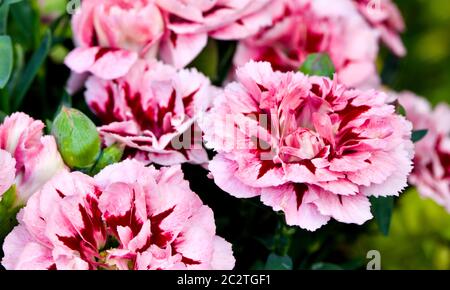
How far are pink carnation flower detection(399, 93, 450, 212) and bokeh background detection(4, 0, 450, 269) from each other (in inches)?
3.4

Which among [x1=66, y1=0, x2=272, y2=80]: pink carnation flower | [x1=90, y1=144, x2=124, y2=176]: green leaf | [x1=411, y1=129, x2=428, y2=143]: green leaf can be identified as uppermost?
[x1=66, y1=0, x2=272, y2=80]: pink carnation flower

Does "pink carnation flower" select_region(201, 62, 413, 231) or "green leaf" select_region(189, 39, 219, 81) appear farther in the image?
"green leaf" select_region(189, 39, 219, 81)

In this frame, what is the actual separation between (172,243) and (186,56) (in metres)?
0.22

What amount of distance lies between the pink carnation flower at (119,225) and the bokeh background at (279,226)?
0.28ft

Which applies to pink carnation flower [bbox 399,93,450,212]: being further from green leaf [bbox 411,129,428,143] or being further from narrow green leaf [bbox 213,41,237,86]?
narrow green leaf [bbox 213,41,237,86]

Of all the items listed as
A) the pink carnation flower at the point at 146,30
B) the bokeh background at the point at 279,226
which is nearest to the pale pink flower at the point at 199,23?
the pink carnation flower at the point at 146,30

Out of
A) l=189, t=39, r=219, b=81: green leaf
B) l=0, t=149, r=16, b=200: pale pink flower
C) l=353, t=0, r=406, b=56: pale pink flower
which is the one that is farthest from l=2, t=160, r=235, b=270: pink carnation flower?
l=353, t=0, r=406, b=56: pale pink flower

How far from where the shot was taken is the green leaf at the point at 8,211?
0.55 metres

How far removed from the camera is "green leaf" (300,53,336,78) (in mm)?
685

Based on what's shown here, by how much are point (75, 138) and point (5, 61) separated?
0.37ft

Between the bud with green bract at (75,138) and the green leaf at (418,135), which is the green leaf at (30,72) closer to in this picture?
the bud with green bract at (75,138)

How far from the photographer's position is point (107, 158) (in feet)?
1.95

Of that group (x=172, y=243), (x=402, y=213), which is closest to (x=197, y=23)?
(x=172, y=243)
